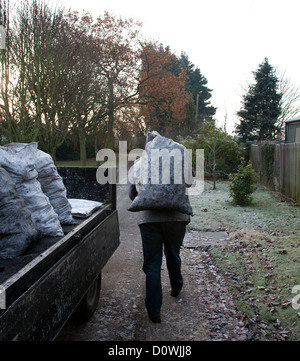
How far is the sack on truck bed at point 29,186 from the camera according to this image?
2.77 m

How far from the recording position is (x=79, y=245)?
2.78 meters

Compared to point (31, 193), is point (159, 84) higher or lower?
higher

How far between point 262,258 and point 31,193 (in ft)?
12.0

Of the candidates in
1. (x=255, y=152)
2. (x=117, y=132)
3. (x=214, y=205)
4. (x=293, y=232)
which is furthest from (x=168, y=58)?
(x=293, y=232)

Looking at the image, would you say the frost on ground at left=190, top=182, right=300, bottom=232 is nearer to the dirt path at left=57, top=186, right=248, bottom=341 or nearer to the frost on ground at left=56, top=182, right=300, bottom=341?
the frost on ground at left=56, top=182, right=300, bottom=341

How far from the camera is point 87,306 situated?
3273 mm

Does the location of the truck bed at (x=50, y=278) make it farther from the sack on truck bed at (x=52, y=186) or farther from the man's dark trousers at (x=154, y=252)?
the man's dark trousers at (x=154, y=252)

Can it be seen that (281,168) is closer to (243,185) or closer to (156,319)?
(243,185)

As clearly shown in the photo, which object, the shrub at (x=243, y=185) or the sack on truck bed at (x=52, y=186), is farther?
the shrub at (x=243, y=185)

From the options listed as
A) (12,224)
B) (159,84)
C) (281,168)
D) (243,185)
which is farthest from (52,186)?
(159,84)

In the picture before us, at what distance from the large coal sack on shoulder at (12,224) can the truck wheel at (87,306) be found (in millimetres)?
940

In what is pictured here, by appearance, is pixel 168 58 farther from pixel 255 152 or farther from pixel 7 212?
pixel 7 212

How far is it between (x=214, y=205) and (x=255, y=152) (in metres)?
7.84

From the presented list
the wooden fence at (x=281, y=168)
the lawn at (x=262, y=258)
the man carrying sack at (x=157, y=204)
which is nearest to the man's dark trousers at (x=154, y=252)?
the man carrying sack at (x=157, y=204)
